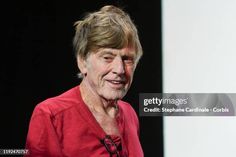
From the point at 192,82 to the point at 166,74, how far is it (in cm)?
15

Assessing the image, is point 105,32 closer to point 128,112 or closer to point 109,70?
point 109,70

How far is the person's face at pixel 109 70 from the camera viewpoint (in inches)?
88.5

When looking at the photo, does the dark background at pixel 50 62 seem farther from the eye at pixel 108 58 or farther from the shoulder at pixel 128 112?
the eye at pixel 108 58

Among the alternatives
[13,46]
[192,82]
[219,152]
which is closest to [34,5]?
[13,46]

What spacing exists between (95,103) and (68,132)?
7.9 inches

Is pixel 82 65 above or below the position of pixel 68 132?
above

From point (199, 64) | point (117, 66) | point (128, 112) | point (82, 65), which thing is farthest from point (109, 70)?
point (199, 64)

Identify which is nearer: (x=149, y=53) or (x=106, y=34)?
(x=106, y=34)

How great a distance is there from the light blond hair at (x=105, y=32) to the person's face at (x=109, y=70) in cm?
3

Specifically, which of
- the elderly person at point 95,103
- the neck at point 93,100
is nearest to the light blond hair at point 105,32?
the elderly person at point 95,103

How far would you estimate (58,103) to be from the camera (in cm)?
226

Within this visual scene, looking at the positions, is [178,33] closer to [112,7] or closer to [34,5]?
[112,7]

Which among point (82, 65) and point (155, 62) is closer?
point (82, 65)

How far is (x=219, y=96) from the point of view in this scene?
242 centimetres
